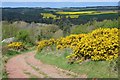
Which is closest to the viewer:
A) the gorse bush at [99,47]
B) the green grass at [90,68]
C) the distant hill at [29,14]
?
the green grass at [90,68]

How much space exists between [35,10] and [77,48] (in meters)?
67.6

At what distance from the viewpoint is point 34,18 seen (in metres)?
74.9

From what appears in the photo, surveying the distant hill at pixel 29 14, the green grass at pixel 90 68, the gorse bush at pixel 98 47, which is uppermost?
the gorse bush at pixel 98 47

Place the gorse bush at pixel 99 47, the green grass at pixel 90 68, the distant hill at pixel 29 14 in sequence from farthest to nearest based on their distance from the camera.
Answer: the distant hill at pixel 29 14 → the gorse bush at pixel 99 47 → the green grass at pixel 90 68

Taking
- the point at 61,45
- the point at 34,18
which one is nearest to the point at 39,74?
the point at 61,45

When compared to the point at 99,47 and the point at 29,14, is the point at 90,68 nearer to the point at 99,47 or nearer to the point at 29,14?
the point at 99,47

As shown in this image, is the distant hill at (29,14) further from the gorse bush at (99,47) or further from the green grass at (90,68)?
the green grass at (90,68)

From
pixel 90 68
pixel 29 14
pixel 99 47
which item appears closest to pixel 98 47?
pixel 99 47

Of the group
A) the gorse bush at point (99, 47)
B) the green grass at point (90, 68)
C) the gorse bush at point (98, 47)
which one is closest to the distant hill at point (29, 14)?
the gorse bush at point (98, 47)

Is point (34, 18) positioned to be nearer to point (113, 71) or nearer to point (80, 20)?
point (80, 20)

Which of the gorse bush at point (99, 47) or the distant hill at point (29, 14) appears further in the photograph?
the distant hill at point (29, 14)

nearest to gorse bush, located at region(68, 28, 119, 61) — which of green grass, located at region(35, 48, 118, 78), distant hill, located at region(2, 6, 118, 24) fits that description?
green grass, located at region(35, 48, 118, 78)

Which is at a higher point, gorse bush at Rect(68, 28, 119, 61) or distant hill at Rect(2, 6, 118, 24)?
gorse bush at Rect(68, 28, 119, 61)

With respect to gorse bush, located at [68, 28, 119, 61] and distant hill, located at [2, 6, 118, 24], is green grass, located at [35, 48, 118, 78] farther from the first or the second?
distant hill, located at [2, 6, 118, 24]
